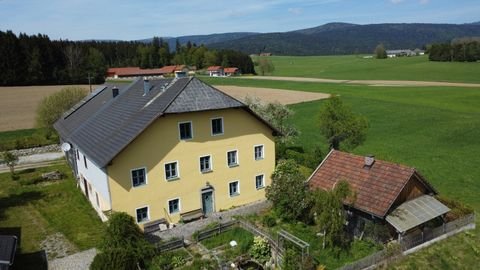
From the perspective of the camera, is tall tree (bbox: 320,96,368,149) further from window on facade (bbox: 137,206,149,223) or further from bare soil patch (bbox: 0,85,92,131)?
bare soil patch (bbox: 0,85,92,131)

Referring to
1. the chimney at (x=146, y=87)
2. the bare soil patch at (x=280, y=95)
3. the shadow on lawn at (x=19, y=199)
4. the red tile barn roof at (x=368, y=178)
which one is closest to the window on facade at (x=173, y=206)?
the chimney at (x=146, y=87)

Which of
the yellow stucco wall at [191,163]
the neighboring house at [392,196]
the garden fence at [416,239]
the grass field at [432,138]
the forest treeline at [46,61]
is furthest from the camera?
the forest treeline at [46,61]

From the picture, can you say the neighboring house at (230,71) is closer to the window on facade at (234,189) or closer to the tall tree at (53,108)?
the tall tree at (53,108)

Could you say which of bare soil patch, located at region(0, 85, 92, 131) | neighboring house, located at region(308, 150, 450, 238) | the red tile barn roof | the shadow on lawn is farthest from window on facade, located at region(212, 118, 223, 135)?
bare soil patch, located at region(0, 85, 92, 131)

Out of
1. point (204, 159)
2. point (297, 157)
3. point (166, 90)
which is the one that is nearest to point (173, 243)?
point (204, 159)

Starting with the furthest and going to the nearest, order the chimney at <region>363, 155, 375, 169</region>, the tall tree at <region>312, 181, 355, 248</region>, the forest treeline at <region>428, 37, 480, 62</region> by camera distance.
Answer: the forest treeline at <region>428, 37, 480, 62</region> < the chimney at <region>363, 155, 375, 169</region> < the tall tree at <region>312, 181, 355, 248</region>

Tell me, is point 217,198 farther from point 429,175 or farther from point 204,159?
point 429,175
